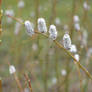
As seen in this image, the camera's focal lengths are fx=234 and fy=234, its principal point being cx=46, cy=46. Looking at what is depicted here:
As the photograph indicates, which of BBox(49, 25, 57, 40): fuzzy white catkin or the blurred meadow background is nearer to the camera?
BBox(49, 25, 57, 40): fuzzy white catkin

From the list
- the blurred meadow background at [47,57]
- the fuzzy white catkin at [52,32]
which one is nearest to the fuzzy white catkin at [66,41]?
the fuzzy white catkin at [52,32]

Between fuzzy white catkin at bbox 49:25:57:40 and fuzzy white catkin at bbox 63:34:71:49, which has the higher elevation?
fuzzy white catkin at bbox 49:25:57:40

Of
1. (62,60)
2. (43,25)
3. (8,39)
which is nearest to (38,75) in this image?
(62,60)

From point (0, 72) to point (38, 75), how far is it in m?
0.35

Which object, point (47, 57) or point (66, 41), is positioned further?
point (47, 57)

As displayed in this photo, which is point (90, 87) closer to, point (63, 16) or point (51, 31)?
point (51, 31)

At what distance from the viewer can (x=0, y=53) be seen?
248cm

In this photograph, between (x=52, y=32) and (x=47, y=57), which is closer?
(x=52, y=32)

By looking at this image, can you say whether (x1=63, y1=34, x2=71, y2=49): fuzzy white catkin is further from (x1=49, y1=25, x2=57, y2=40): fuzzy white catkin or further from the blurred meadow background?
the blurred meadow background

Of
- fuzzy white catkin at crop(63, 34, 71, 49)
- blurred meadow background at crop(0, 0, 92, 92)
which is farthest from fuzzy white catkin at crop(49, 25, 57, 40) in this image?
blurred meadow background at crop(0, 0, 92, 92)

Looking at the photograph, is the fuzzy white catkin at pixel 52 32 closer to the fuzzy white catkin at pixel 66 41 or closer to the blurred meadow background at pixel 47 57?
the fuzzy white catkin at pixel 66 41

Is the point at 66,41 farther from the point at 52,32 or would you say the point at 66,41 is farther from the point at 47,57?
the point at 47,57

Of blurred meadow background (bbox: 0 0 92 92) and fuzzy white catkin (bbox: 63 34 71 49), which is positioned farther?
blurred meadow background (bbox: 0 0 92 92)

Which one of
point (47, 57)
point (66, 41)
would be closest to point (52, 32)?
point (66, 41)
